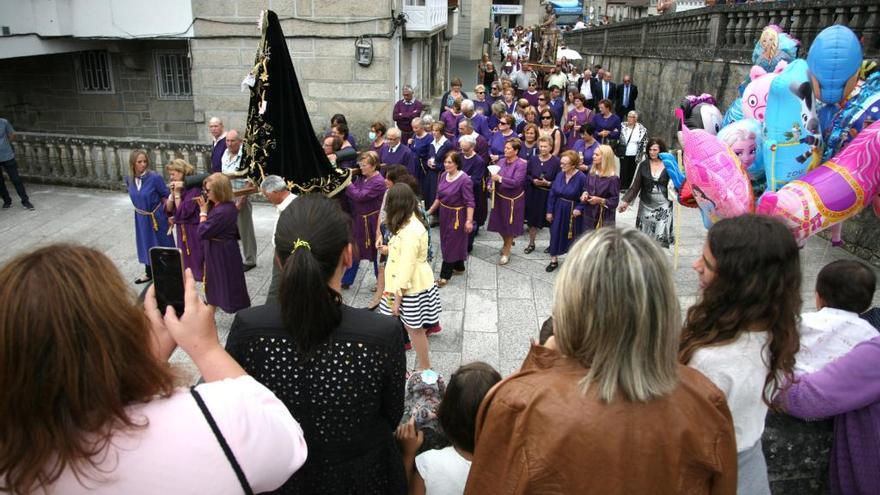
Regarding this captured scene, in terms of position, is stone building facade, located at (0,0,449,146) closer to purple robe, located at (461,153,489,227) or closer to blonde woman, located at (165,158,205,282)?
purple robe, located at (461,153,489,227)

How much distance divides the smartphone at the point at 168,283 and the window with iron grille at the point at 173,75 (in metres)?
12.6

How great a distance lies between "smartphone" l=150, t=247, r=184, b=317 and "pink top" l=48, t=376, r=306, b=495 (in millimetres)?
513

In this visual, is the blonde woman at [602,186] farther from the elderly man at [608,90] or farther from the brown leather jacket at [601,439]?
the elderly man at [608,90]

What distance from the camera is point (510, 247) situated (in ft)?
25.8

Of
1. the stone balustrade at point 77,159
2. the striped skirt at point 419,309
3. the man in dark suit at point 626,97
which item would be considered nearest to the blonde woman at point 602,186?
the striped skirt at point 419,309

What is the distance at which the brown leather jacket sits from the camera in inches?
60.6

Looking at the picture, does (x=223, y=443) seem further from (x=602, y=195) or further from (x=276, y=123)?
(x=602, y=195)

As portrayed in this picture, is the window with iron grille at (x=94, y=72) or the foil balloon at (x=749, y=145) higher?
the window with iron grille at (x=94, y=72)

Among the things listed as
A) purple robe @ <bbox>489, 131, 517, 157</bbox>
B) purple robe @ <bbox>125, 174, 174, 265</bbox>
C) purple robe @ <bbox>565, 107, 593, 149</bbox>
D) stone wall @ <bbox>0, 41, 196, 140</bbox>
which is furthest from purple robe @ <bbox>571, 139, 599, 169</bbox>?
stone wall @ <bbox>0, 41, 196, 140</bbox>

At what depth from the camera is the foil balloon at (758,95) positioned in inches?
185

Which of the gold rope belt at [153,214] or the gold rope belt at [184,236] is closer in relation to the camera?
the gold rope belt at [184,236]

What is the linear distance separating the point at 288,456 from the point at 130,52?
13548 millimetres

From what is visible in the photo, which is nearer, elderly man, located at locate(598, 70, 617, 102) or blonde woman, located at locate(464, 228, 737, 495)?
blonde woman, located at locate(464, 228, 737, 495)

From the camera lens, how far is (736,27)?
400 inches
